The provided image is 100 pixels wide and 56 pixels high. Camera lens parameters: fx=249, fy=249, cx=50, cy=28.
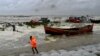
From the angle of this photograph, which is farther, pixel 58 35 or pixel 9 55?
pixel 58 35

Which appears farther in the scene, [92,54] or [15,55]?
[15,55]

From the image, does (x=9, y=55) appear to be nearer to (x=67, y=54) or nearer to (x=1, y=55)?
(x=1, y=55)

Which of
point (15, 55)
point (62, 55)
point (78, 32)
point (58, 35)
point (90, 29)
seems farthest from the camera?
point (90, 29)

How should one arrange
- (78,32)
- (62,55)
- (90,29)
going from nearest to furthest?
(62,55) < (78,32) < (90,29)

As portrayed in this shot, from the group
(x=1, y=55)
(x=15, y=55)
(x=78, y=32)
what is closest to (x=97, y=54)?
(x=15, y=55)

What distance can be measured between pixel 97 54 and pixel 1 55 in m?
7.00

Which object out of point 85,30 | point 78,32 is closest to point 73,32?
point 78,32

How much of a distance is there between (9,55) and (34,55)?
7.45ft

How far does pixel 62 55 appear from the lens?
643 inches

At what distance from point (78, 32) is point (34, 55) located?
22.8 meters

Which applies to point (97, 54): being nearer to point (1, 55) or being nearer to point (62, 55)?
point (62, 55)

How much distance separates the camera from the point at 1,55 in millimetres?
18375

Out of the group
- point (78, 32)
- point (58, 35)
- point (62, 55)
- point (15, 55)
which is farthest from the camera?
point (78, 32)

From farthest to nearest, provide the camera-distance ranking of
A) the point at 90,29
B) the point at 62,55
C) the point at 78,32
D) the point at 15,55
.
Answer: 1. the point at 90,29
2. the point at 78,32
3. the point at 15,55
4. the point at 62,55
